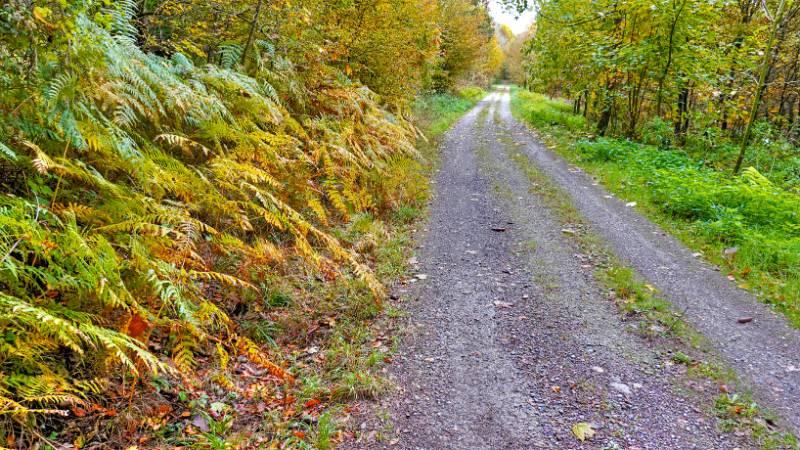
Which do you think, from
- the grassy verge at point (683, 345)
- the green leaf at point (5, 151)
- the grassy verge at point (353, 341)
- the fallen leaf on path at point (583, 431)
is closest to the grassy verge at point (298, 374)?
the grassy verge at point (353, 341)

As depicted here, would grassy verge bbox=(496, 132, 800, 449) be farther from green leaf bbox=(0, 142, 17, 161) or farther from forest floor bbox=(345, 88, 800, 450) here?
green leaf bbox=(0, 142, 17, 161)

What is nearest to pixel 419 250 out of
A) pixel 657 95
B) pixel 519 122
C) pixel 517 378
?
pixel 517 378

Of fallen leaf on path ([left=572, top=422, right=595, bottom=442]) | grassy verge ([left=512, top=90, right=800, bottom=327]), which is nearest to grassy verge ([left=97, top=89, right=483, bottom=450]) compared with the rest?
fallen leaf on path ([left=572, top=422, right=595, bottom=442])

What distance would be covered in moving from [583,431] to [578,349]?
3.27 feet

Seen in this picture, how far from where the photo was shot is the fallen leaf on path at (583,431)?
117 inches

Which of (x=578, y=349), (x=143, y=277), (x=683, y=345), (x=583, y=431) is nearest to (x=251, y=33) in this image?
(x=143, y=277)

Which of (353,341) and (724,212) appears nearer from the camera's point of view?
(353,341)

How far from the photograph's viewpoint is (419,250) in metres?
6.12

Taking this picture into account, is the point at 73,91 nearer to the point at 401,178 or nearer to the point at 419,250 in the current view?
the point at 419,250

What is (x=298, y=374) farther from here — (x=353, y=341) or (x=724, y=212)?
(x=724, y=212)

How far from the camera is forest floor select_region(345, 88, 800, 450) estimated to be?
305cm

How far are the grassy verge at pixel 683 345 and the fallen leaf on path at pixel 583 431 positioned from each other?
909 millimetres

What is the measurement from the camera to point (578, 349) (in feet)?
12.9

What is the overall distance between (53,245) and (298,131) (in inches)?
161
